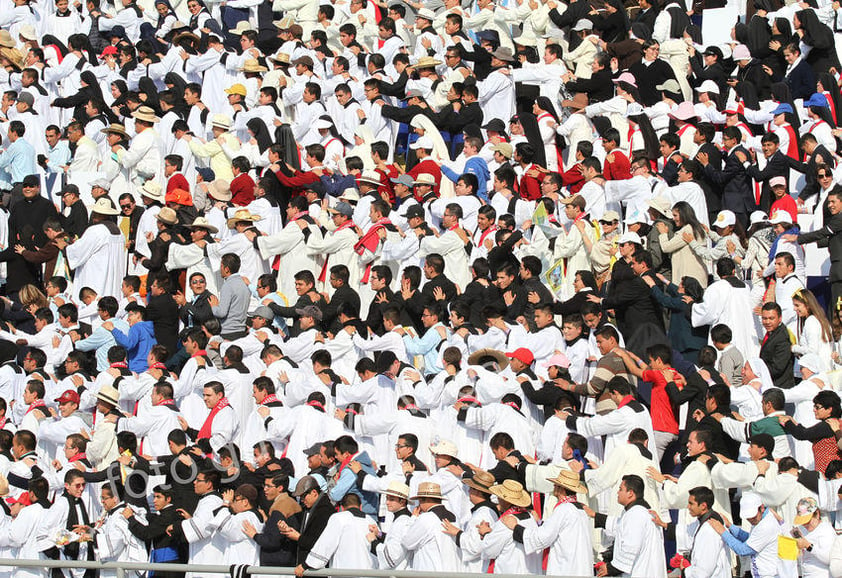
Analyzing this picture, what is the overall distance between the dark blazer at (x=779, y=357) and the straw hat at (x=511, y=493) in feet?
11.5

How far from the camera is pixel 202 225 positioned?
1817cm

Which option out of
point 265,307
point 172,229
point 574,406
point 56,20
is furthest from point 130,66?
point 574,406

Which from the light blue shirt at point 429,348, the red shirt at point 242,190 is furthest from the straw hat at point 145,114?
the light blue shirt at point 429,348

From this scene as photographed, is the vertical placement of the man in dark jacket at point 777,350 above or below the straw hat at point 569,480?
below

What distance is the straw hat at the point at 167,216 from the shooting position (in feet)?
60.2

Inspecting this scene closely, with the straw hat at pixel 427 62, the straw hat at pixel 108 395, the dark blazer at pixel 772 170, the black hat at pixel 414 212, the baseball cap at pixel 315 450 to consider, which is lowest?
the straw hat at pixel 108 395

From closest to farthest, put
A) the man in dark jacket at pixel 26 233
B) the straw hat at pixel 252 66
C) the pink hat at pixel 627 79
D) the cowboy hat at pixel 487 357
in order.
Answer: the cowboy hat at pixel 487 357, the man in dark jacket at pixel 26 233, the pink hat at pixel 627 79, the straw hat at pixel 252 66

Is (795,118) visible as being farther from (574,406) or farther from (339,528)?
(339,528)

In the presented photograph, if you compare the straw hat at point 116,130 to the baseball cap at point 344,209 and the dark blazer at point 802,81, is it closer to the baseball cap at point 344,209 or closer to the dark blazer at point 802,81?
the baseball cap at point 344,209

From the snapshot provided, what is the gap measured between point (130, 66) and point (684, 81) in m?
7.47

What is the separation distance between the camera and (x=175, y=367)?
16.9m

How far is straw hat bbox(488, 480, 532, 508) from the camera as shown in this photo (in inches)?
511

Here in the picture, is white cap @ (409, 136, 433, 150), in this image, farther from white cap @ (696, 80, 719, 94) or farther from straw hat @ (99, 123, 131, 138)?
straw hat @ (99, 123, 131, 138)

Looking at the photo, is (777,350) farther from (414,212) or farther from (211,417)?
(211,417)
